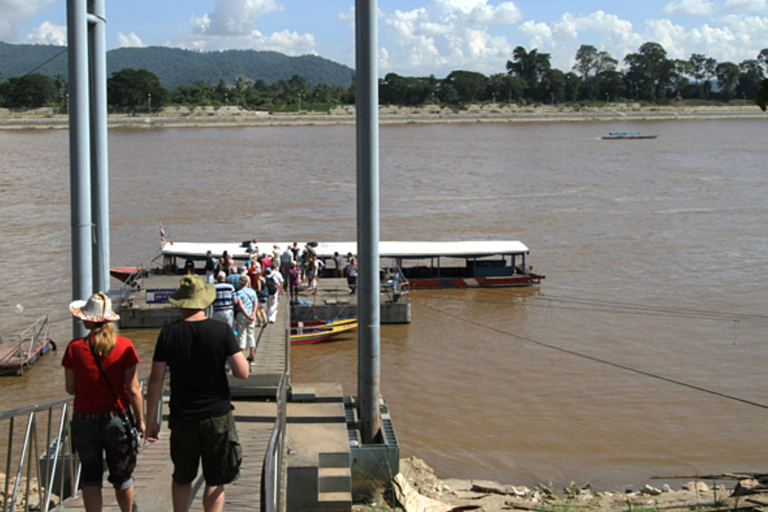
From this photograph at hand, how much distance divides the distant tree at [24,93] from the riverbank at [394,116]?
15.1 feet

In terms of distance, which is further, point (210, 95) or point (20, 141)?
point (210, 95)

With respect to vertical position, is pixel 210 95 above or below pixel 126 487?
above

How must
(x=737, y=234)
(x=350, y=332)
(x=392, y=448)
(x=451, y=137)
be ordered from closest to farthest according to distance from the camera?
1. (x=392, y=448)
2. (x=350, y=332)
3. (x=737, y=234)
4. (x=451, y=137)

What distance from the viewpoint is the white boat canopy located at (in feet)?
82.5

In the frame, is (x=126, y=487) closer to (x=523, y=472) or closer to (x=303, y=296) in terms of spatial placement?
(x=523, y=472)

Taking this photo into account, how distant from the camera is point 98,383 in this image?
5.24 metres

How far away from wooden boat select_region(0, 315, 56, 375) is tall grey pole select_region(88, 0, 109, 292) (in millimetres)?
10772

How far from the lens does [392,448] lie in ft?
33.3

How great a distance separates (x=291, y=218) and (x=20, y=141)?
239 feet

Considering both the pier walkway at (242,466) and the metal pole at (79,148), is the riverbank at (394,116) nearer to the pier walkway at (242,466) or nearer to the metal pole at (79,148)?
the pier walkway at (242,466)

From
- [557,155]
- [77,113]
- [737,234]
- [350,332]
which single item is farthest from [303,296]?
[557,155]

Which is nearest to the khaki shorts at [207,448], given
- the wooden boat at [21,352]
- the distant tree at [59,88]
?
the wooden boat at [21,352]

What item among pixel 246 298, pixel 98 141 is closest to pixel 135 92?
pixel 246 298

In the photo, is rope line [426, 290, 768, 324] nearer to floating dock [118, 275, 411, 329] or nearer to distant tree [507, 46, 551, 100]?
floating dock [118, 275, 411, 329]
